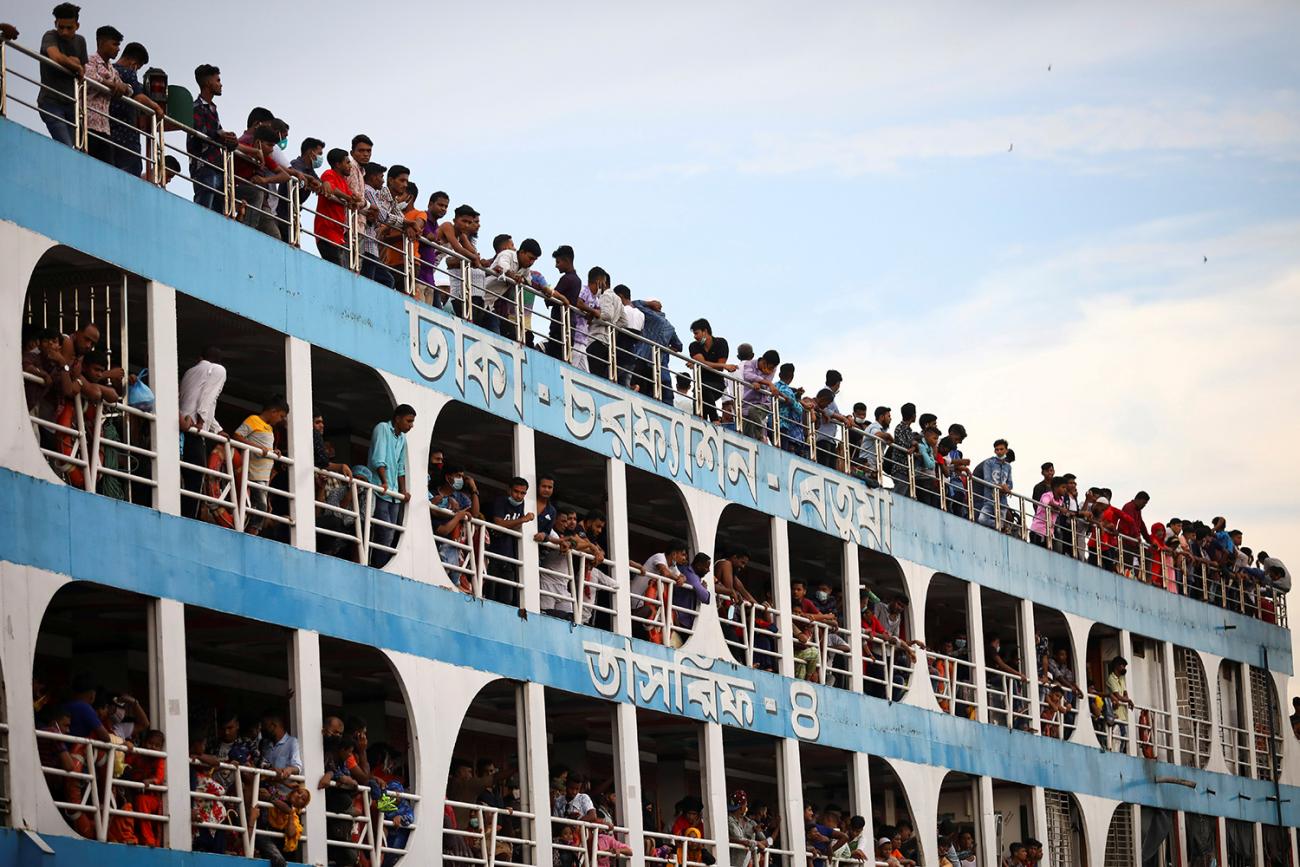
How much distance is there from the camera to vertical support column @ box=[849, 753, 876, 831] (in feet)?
90.9

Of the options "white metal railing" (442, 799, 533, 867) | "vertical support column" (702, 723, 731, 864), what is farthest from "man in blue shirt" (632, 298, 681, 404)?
"white metal railing" (442, 799, 533, 867)

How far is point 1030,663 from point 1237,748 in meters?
6.68

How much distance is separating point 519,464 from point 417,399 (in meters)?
1.59

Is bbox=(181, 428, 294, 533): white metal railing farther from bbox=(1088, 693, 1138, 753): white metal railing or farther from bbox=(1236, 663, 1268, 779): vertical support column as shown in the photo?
bbox=(1236, 663, 1268, 779): vertical support column

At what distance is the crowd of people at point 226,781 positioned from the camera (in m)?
17.0

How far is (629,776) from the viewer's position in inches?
941

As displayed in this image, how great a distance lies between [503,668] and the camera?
880 inches

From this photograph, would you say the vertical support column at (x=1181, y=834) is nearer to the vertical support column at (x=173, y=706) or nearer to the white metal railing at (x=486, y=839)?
the white metal railing at (x=486, y=839)

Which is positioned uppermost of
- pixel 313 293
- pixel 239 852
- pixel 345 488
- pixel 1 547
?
pixel 313 293

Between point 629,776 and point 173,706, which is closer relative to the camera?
point 173,706

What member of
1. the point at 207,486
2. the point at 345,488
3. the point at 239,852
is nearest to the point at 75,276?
the point at 207,486

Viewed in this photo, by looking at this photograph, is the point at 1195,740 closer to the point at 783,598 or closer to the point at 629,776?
Result: the point at 783,598

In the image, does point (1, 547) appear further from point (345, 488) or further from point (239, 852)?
point (345, 488)

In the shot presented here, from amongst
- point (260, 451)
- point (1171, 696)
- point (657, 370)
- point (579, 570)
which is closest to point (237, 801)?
point (260, 451)
